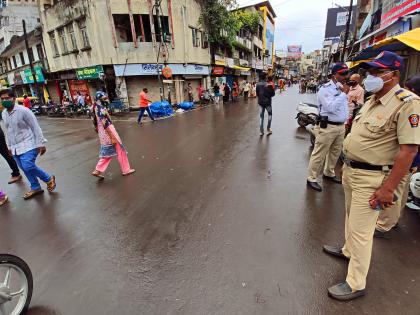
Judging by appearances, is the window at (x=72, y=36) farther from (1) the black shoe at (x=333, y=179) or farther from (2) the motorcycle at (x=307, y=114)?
(1) the black shoe at (x=333, y=179)

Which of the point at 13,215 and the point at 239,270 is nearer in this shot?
the point at 239,270

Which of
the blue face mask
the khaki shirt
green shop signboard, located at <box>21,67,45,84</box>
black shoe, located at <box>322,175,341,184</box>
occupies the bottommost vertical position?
black shoe, located at <box>322,175,341,184</box>

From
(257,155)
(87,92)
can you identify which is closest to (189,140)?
(257,155)

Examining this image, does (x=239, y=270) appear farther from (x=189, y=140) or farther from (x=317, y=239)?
(x=189, y=140)

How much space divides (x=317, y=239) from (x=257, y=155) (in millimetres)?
3512

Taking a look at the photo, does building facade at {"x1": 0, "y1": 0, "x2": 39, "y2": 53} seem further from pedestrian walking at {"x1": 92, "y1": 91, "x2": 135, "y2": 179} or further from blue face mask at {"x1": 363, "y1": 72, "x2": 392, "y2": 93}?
blue face mask at {"x1": 363, "y1": 72, "x2": 392, "y2": 93}

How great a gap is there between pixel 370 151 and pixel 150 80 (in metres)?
19.1

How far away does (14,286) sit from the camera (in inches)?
83.9

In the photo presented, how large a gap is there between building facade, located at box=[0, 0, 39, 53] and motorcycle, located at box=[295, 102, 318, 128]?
3252cm

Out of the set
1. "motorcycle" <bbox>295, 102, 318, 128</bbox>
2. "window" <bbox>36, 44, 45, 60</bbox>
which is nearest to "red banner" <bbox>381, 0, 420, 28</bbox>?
"motorcycle" <bbox>295, 102, 318, 128</bbox>

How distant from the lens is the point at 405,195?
121 inches

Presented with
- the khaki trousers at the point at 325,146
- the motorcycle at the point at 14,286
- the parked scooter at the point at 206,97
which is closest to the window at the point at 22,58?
the parked scooter at the point at 206,97

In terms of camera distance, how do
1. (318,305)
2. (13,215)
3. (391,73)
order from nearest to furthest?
1. (391,73)
2. (318,305)
3. (13,215)

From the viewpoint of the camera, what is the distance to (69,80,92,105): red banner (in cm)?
2039
